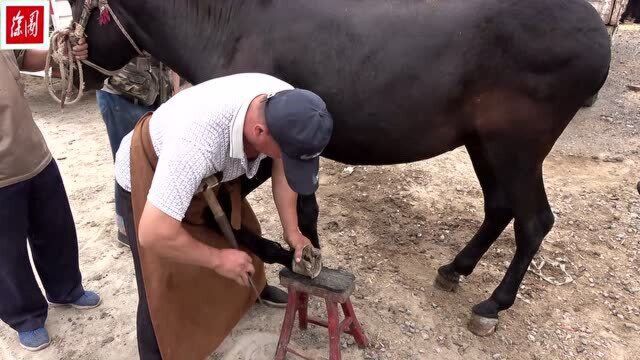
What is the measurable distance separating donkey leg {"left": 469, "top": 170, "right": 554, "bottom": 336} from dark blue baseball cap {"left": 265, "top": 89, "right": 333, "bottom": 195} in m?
1.29

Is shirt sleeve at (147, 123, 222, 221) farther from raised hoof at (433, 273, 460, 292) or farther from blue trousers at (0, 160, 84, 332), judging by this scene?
raised hoof at (433, 273, 460, 292)

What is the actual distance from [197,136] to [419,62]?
1117mm

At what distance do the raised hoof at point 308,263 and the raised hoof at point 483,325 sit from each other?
1126 millimetres

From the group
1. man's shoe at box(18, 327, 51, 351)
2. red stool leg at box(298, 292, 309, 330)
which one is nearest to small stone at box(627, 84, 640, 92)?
red stool leg at box(298, 292, 309, 330)

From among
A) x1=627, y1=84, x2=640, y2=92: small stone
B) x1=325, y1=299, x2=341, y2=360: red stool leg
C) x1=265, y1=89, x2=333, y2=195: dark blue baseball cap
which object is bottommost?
x1=325, y1=299, x2=341, y2=360: red stool leg

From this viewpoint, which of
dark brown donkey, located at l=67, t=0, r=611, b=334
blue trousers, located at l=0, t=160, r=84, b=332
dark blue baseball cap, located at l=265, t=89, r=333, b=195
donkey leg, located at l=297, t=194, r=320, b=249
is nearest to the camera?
dark blue baseball cap, located at l=265, t=89, r=333, b=195

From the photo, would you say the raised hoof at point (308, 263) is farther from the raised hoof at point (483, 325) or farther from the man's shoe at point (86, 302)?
the man's shoe at point (86, 302)

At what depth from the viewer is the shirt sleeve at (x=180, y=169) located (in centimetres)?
154

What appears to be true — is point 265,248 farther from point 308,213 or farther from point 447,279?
point 447,279

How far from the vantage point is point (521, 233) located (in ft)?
8.50

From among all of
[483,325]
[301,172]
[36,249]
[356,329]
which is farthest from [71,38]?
[483,325]

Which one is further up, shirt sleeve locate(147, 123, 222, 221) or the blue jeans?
shirt sleeve locate(147, 123, 222, 221)

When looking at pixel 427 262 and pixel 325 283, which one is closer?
pixel 325 283

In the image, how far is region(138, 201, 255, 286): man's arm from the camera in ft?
5.12
